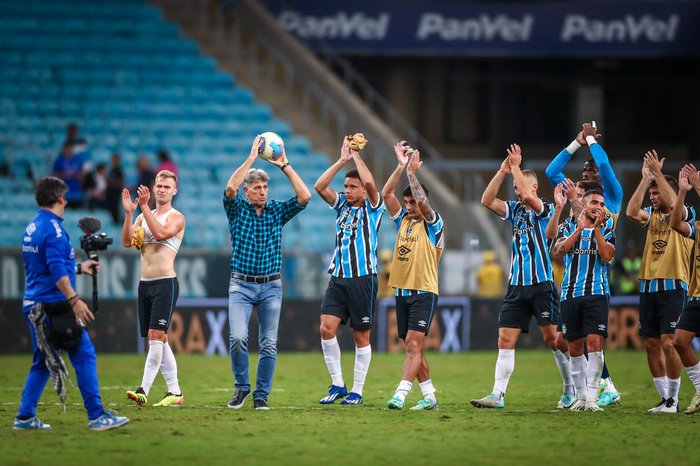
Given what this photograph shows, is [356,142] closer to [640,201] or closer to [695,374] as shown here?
[640,201]

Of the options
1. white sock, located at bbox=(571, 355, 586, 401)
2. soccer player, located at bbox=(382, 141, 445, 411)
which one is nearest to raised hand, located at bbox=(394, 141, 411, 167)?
soccer player, located at bbox=(382, 141, 445, 411)

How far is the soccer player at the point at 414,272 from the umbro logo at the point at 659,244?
2.24 m

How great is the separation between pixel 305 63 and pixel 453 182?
502cm

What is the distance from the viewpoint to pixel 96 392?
11227mm

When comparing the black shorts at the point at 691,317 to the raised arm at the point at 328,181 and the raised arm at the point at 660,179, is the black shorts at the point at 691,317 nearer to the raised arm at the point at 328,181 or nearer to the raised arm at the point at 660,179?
the raised arm at the point at 660,179

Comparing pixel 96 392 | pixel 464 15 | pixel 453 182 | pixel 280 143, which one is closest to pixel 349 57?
pixel 464 15

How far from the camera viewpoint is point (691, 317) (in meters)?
12.9

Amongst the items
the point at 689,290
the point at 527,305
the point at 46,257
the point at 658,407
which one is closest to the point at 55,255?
the point at 46,257

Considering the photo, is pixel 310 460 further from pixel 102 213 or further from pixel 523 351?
pixel 102 213

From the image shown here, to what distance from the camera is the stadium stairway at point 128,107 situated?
26016 millimetres

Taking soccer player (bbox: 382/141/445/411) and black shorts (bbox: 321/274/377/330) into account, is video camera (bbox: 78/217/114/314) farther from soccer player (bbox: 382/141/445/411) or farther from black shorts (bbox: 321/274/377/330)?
soccer player (bbox: 382/141/445/411)

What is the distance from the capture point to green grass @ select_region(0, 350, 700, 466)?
33.7ft

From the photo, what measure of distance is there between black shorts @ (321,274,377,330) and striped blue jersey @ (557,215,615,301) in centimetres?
208

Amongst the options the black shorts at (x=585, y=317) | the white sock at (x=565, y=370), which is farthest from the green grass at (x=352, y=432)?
the black shorts at (x=585, y=317)
